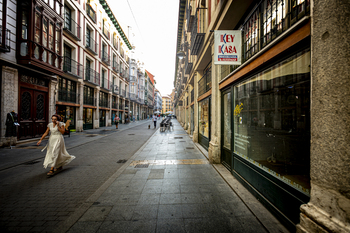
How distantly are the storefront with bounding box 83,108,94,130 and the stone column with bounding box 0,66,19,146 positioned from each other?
9.27 m

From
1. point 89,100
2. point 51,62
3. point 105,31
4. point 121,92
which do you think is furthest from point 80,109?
point 121,92

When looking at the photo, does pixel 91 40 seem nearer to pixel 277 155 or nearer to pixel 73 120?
pixel 73 120

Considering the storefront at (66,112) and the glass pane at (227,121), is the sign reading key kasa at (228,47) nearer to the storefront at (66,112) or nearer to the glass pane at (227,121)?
the glass pane at (227,121)

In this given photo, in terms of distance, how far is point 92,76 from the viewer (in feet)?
64.1

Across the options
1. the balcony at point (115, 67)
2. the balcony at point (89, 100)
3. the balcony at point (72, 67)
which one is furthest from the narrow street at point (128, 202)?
the balcony at point (115, 67)

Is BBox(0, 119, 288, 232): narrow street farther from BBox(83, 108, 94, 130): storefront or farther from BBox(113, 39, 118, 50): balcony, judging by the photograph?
BBox(113, 39, 118, 50): balcony

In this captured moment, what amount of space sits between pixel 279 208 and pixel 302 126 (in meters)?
1.45

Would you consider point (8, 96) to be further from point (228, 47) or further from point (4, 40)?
point (228, 47)

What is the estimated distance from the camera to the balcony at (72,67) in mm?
14914

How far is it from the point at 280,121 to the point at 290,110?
313 mm

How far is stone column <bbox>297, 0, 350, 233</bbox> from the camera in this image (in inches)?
64.6

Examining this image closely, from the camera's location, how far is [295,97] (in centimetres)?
255

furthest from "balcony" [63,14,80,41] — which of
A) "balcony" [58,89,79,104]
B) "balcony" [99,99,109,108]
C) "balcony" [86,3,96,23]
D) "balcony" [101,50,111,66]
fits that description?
"balcony" [99,99,109,108]

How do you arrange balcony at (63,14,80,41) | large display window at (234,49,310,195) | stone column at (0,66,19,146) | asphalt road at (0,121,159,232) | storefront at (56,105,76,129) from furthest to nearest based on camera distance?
balcony at (63,14,80,41)
storefront at (56,105,76,129)
stone column at (0,66,19,146)
asphalt road at (0,121,159,232)
large display window at (234,49,310,195)
